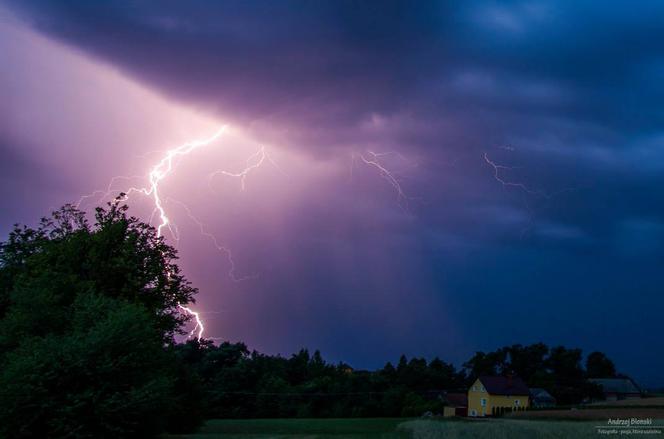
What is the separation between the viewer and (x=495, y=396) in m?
91.6

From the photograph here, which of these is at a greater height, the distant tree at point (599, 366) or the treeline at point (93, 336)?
the distant tree at point (599, 366)

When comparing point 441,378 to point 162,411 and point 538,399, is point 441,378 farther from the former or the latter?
point 162,411

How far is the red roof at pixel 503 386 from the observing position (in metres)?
92.2

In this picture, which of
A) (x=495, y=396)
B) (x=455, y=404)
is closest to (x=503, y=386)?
(x=495, y=396)

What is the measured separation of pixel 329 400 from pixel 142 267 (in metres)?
65.3

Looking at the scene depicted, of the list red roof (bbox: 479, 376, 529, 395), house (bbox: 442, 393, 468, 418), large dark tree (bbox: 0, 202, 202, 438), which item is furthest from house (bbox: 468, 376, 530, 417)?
large dark tree (bbox: 0, 202, 202, 438)

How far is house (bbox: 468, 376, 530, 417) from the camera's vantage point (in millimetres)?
91250

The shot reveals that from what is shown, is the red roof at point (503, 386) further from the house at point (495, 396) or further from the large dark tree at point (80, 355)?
the large dark tree at point (80, 355)

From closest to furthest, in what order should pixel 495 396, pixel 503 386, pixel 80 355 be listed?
pixel 80 355 < pixel 495 396 < pixel 503 386

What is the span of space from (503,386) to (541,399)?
10172 mm

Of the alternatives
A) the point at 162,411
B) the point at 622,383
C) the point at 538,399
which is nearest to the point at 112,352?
the point at 162,411

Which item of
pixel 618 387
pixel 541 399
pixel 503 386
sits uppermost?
pixel 618 387

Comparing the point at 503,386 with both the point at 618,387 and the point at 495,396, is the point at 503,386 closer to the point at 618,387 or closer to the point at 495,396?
the point at 495,396

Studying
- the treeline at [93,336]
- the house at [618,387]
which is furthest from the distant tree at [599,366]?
the treeline at [93,336]
